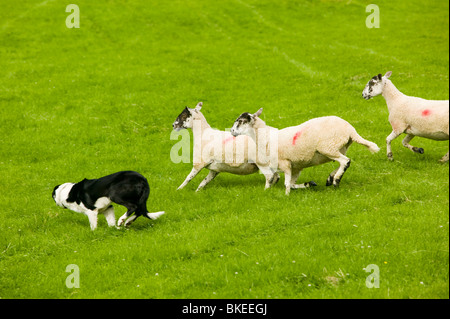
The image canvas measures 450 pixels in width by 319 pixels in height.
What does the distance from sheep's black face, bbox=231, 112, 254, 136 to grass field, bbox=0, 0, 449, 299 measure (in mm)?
1567

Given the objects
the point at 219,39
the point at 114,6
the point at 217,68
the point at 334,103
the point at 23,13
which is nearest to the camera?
the point at 334,103

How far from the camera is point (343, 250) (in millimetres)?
8891

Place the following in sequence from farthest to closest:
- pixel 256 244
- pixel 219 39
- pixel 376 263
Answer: pixel 219 39 → pixel 256 244 → pixel 376 263

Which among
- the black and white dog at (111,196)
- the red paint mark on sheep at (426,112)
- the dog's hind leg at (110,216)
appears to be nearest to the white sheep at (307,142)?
the red paint mark on sheep at (426,112)

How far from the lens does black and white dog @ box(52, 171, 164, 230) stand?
10.8 meters

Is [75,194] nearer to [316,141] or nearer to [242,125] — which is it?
[242,125]

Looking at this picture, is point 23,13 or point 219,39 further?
point 23,13

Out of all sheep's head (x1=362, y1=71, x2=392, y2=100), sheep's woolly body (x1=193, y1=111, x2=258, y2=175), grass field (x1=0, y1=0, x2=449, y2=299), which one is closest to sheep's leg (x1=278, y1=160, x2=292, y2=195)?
grass field (x1=0, y1=0, x2=449, y2=299)

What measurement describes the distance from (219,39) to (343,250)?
90.0 ft

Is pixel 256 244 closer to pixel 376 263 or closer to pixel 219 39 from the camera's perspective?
pixel 376 263

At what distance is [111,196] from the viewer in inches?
426

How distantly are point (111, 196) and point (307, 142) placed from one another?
189 inches

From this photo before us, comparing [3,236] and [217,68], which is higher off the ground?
[217,68]
